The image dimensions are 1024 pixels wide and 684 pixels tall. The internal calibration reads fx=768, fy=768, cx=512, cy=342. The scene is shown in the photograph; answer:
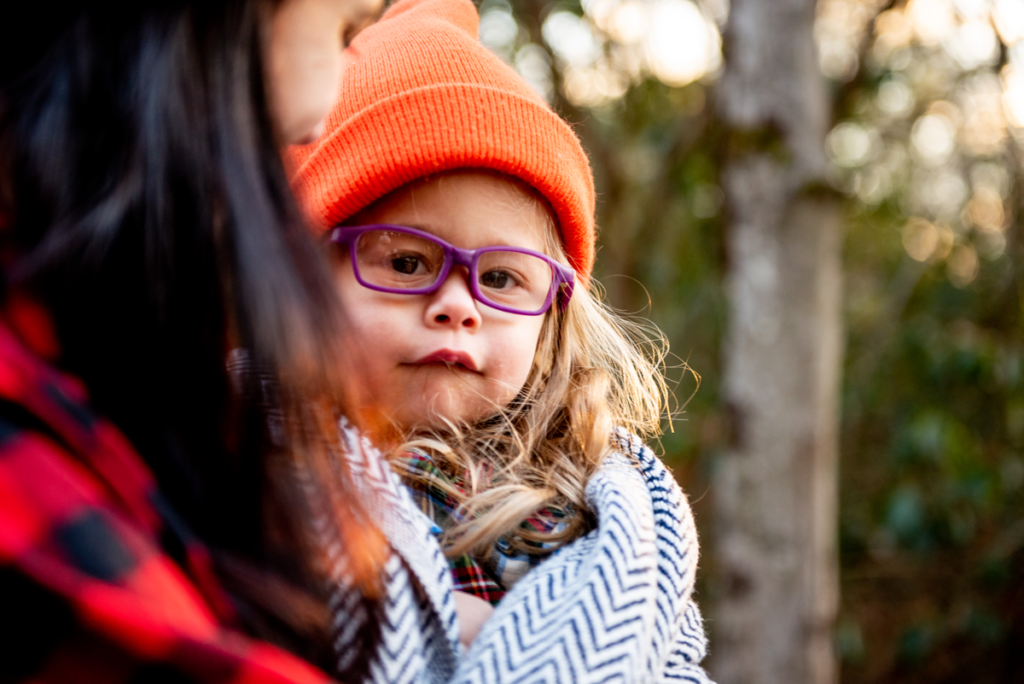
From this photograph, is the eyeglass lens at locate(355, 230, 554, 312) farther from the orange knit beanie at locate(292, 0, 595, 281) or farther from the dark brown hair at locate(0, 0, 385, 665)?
the dark brown hair at locate(0, 0, 385, 665)

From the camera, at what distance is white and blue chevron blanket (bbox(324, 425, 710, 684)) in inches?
30.2

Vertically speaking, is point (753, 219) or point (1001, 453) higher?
point (753, 219)

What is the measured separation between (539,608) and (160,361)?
0.50 meters

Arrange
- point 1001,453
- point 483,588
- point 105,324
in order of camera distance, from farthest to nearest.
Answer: point 1001,453, point 483,588, point 105,324

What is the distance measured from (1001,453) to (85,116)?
5.29 metres

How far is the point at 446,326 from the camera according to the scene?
1133 millimetres

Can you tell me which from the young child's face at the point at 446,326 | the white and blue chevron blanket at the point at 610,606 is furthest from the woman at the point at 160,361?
the young child's face at the point at 446,326

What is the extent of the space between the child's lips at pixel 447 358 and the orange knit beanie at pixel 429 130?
26 centimetres

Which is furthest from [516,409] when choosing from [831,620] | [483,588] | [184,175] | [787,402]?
[831,620]

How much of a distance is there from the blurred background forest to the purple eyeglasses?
2704 millimetres

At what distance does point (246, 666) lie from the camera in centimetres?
48

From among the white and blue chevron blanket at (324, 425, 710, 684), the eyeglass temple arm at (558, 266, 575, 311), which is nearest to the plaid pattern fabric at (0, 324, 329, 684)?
the white and blue chevron blanket at (324, 425, 710, 684)

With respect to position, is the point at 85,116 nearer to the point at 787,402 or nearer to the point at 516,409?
the point at 516,409

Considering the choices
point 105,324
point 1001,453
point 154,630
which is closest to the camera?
point 154,630
